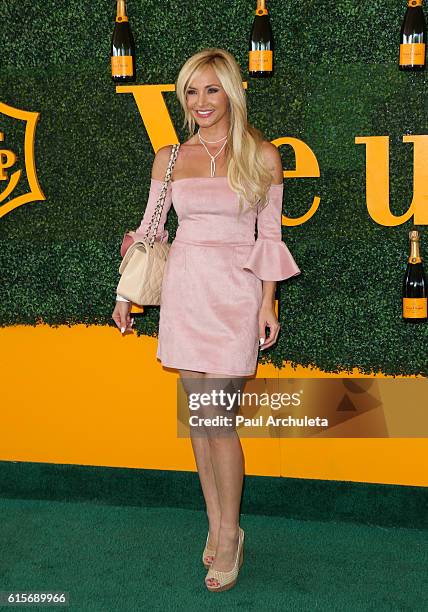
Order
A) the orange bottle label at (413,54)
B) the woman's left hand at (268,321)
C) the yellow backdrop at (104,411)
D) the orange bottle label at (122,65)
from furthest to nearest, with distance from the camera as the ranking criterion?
the yellow backdrop at (104,411) → the orange bottle label at (122,65) → the orange bottle label at (413,54) → the woman's left hand at (268,321)

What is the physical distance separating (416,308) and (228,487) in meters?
1.14

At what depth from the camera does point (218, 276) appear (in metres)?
3.17

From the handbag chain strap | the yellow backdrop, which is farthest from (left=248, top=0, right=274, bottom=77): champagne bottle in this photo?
the yellow backdrop

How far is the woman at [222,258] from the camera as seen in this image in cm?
314

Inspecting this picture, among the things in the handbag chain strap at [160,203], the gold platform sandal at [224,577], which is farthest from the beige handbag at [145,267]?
the gold platform sandal at [224,577]

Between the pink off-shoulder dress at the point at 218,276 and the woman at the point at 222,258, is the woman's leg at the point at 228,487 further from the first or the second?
the pink off-shoulder dress at the point at 218,276

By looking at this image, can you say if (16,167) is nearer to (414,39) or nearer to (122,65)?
(122,65)

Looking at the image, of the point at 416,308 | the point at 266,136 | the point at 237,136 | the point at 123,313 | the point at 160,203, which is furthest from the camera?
the point at 266,136

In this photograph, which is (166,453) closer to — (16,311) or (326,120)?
(16,311)

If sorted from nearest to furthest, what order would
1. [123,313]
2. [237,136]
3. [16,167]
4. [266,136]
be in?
1. [237,136]
2. [123,313]
3. [266,136]
4. [16,167]

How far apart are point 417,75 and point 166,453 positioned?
7.09ft

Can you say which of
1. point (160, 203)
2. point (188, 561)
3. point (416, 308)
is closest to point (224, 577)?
point (188, 561)

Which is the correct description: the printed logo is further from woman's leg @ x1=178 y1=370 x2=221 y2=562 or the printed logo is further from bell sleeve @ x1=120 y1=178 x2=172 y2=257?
woman's leg @ x1=178 y1=370 x2=221 y2=562

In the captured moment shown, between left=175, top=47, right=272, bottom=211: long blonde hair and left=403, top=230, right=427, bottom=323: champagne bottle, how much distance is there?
81cm
